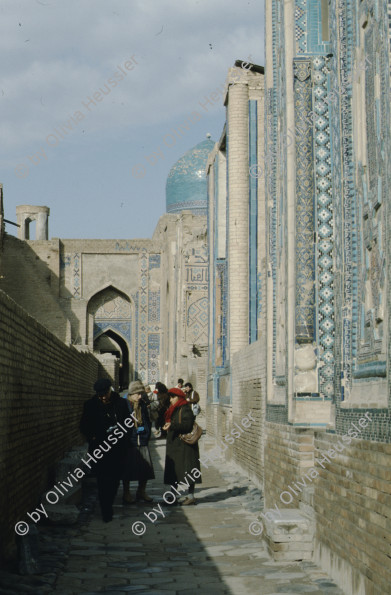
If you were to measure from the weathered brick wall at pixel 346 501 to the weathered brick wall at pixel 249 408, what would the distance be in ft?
8.56

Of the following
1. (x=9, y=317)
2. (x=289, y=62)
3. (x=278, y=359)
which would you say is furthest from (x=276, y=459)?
(x=289, y=62)

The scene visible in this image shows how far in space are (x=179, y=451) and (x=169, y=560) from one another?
327cm

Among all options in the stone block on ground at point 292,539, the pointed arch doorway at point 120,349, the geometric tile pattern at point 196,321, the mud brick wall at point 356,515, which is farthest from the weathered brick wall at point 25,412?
the pointed arch doorway at point 120,349

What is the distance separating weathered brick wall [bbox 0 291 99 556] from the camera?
5.63 meters

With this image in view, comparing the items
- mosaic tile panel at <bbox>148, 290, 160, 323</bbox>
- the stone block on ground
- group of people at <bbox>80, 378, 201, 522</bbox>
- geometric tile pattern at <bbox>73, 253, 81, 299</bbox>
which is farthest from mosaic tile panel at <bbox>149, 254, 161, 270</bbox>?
the stone block on ground

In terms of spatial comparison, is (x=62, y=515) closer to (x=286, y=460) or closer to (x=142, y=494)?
(x=286, y=460)

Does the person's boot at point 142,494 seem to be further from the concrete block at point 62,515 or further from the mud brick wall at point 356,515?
the mud brick wall at point 356,515

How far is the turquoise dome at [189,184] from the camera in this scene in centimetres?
3988

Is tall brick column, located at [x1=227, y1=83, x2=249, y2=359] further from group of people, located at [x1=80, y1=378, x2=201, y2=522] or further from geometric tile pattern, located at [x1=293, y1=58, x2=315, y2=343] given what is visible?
geometric tile pattern, located at [x1=293, y1=58, x2=315, y2=343]

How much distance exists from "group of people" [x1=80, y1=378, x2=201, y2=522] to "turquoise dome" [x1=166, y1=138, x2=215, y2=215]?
30468 millimetres

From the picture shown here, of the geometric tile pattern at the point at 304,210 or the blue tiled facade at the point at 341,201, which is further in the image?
the geometric tile pattern at the point at 304,210

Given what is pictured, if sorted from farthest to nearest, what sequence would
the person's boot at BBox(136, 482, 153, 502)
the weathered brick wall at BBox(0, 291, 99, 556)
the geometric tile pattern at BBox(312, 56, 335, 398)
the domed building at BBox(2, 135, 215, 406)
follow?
the domed building at BBox(2, 135, 215, 406) → the person's boot at BBox(136, 482, 153, 502) → the geometric tile pattern at BBox(312, 56, 335, 398) → the weathered brick wall at BBox(0, 291, 99, 556)

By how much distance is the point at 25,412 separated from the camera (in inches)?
266

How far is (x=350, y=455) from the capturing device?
4707 mm
